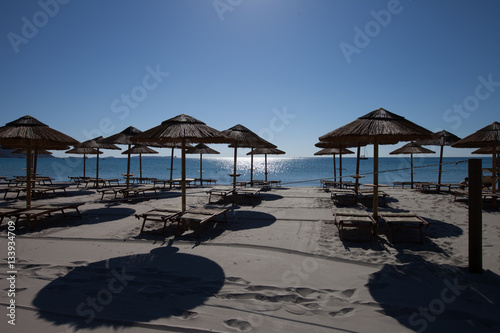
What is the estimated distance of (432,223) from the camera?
624cm

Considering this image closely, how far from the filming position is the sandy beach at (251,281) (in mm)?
2592

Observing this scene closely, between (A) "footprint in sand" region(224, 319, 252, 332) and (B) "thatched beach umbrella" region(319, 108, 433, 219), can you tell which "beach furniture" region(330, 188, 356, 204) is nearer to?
(B) "thatched beach umbrella" region(319, 108, 433, 219)

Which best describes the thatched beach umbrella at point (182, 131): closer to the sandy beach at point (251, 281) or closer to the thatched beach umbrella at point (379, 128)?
the sandy beach at point (251, 281)

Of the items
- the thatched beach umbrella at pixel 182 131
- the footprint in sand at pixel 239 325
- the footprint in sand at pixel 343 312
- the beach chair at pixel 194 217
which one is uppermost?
the thatched beach umbrella at pixel 182 131

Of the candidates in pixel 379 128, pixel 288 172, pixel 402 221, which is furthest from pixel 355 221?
pixel 288 172

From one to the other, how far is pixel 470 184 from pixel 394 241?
5.83 ft

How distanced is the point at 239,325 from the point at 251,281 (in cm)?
86

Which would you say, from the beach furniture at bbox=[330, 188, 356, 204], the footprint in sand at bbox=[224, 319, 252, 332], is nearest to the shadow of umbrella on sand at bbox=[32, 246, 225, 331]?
the footprint in sand at bbox=[224, 319, 252, 332]

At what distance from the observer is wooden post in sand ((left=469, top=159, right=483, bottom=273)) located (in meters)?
3.52

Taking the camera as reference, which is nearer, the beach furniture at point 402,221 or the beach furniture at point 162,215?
the beach furniture at point 402,221

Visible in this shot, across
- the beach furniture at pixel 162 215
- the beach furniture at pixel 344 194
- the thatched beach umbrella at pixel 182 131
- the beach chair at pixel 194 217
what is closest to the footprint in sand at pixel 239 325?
the beach chair at pixel 194 217

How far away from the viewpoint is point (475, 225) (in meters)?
3.57

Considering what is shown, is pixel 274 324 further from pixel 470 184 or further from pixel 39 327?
pixel 470 184

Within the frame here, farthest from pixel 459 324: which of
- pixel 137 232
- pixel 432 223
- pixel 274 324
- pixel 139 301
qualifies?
pixel 137 232
